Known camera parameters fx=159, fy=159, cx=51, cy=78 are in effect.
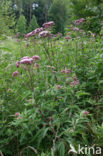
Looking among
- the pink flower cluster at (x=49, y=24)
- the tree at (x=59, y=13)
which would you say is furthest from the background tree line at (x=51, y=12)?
the pink flower cluster at (x=49, y=24)

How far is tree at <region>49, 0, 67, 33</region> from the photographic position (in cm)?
4016

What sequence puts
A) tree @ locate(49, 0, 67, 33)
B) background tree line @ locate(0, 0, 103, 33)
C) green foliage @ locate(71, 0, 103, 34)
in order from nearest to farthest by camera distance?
green foliage @ locate(71, 0, 103, 34) < background tree line @ locate(0, 0, 103, 33) < tree @ locate(49, 0, 67, 33)

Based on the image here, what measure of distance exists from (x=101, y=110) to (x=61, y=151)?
0.84 meters

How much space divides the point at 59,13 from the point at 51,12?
2.07m

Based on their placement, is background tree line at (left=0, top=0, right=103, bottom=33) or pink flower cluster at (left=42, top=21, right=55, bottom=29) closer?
pink flower cluster at (left=42, top=21, right=55, bottom=29)

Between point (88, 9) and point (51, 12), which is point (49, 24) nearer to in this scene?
point (88, 9)

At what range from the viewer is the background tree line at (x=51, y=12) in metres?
10.5

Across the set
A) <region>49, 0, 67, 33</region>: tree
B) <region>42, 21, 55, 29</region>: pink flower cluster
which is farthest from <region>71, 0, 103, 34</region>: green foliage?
<region>49, 0, 67, 33</region>: tree

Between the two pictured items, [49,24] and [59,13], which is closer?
[49,24]

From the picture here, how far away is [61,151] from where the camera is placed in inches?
61.5

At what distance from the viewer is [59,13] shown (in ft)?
134

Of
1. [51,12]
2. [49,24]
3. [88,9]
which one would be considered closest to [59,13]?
[51,12]

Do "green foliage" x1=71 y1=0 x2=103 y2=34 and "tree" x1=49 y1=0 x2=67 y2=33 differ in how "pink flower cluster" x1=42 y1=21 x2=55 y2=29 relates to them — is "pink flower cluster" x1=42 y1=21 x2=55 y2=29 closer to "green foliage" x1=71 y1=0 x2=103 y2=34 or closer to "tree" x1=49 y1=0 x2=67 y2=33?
"green foliage" x1=71 y1=0 x2=103 y2=34

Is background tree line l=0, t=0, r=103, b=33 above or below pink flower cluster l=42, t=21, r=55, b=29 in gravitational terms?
above
